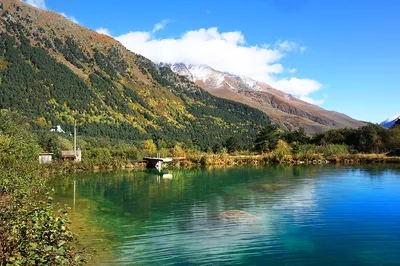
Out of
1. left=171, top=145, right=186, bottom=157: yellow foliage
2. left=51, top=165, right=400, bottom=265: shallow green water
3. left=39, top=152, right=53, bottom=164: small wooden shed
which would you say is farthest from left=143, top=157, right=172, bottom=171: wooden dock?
left=51, top=165, right=400, bottom=265: shallow green water

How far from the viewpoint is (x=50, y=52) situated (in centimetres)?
12050

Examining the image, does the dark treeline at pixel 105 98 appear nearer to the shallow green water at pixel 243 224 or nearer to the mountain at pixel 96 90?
the mountain at pixel 96 90

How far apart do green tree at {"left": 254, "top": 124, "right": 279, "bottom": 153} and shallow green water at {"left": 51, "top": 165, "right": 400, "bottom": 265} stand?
1447 inches

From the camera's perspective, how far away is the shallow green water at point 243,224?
41.5ft

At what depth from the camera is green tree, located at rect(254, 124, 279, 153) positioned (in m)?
68.1

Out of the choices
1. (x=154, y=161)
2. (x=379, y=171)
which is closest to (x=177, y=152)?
(x=154, y=161)

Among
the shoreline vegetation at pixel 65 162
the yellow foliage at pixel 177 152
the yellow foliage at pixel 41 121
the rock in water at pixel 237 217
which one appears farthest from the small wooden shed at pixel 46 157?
the rock in water at pixel 237 217

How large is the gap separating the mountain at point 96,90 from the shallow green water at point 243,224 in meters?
57.6

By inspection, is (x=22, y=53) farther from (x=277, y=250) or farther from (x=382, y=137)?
(x=277, y=250)

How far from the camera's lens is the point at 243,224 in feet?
55.4

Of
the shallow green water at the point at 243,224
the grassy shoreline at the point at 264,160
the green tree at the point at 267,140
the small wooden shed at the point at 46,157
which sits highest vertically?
the green tree at the point at 267,140

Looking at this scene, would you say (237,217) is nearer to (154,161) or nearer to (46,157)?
(46,157)

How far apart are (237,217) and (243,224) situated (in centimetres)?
127

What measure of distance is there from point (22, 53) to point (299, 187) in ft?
314
